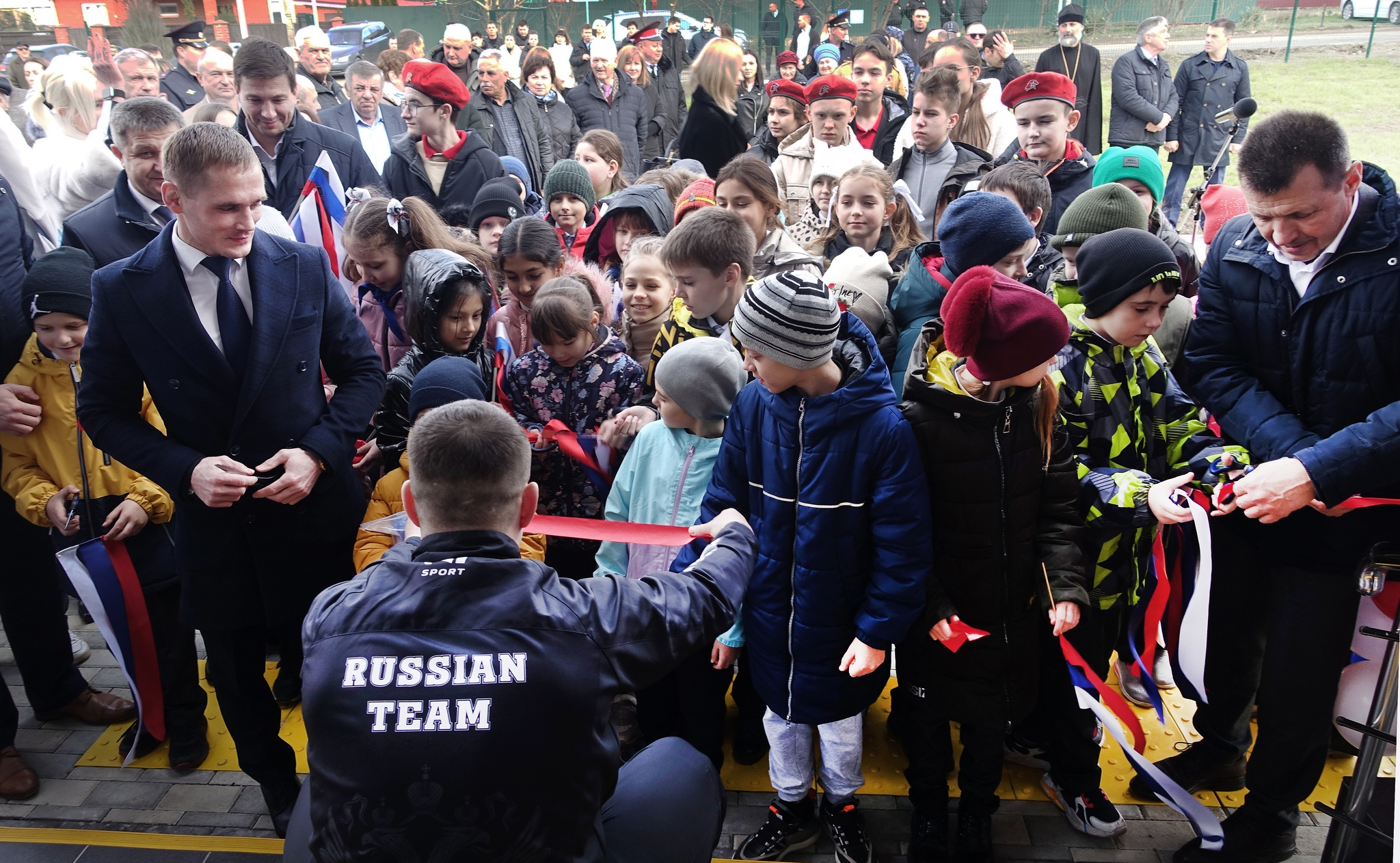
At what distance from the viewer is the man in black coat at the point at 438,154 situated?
5.89m

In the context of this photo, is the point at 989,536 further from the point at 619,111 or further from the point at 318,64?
the point at 318,64

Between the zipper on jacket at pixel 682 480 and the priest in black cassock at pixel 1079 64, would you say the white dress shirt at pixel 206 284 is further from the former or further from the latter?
the priest in black cassock at pixel 1079 64

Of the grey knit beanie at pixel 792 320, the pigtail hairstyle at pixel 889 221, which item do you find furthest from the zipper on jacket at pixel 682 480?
the pigtail hairstyle at pixel 889 221

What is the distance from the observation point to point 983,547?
271 cm

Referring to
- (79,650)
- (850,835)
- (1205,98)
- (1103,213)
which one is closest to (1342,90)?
(1205,98)

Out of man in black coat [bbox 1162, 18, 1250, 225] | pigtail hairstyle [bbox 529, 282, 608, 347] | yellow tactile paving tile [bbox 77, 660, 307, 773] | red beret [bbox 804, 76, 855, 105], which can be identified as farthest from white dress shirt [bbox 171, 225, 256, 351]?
man in black coat [bbox 1162, 18, 1250, 225]

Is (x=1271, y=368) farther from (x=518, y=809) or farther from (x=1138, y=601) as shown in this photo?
(x=518, y=809)

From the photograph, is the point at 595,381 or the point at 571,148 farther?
the point at 571,148

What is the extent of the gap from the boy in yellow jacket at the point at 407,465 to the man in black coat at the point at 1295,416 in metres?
2.39

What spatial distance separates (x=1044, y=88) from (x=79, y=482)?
5.20 metres

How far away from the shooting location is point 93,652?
14.6ft

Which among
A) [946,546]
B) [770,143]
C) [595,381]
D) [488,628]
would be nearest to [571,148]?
[770,143]

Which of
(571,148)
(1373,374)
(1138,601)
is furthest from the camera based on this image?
(571,148)

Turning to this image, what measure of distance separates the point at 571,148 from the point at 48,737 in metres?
7.99
